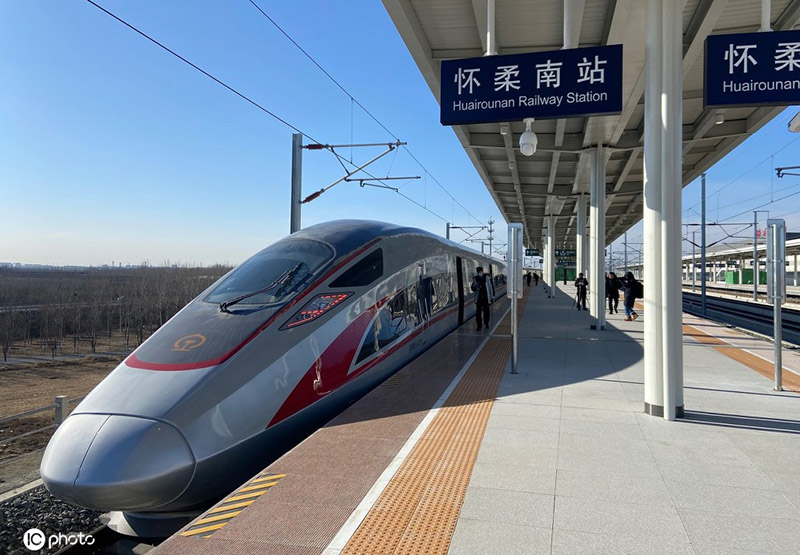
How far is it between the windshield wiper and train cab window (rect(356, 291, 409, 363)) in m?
1.23

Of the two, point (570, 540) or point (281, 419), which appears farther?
point (281, 419)

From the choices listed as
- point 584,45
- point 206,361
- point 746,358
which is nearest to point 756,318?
point 746,358

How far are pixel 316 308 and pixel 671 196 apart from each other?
406 centimetres

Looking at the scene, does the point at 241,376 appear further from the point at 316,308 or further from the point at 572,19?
the point at 572,19

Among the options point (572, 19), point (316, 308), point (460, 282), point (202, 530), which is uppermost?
point (572, 19)

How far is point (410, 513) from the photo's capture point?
3.32 meters

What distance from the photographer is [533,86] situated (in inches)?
230

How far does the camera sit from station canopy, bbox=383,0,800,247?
7531mm

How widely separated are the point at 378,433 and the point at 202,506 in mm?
1645

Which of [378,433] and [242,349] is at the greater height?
[242,349]

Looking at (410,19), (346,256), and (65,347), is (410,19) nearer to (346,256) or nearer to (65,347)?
(346,256)

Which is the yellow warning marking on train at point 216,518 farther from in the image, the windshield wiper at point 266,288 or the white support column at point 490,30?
the white support column at point 490,30

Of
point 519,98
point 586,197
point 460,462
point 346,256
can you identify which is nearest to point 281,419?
point 460,462

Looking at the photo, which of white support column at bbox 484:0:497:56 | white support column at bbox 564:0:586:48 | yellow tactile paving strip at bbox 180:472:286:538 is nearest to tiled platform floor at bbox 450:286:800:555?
yellow tactile paving strip at bbox 180:472:286:538
